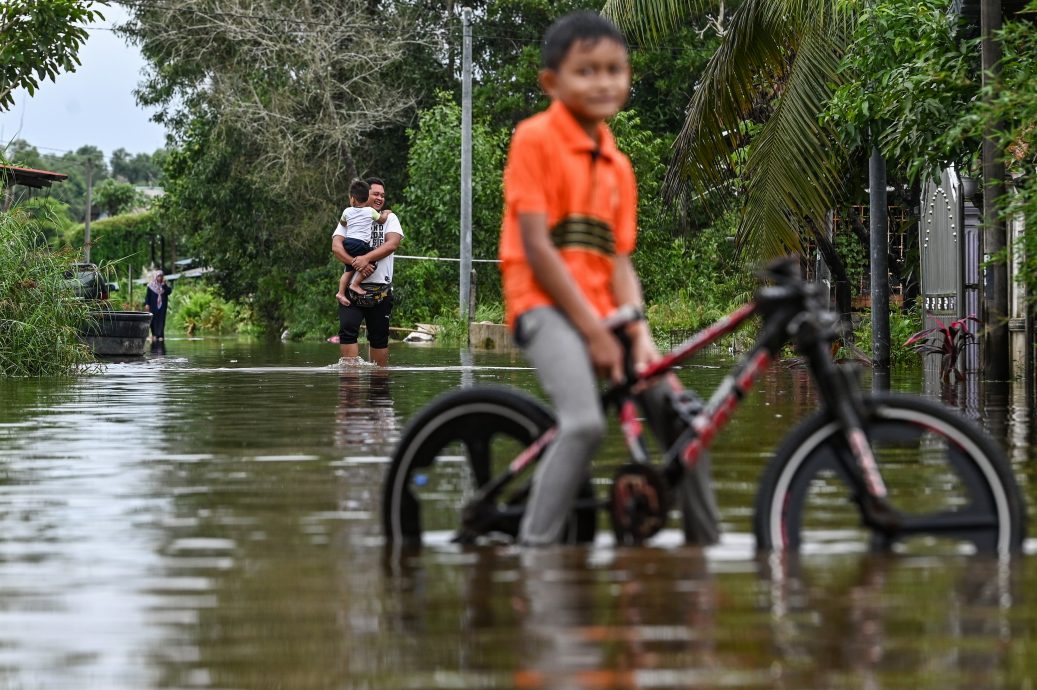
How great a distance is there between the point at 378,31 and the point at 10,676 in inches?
1868

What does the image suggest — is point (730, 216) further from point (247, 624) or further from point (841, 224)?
point (247, 624)

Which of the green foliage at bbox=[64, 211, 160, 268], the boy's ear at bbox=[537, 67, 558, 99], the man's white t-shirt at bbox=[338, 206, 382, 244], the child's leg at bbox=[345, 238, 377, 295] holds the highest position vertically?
the green foliage at bbox=[64, 211, 160, 268]

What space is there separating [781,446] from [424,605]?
3.92 ft

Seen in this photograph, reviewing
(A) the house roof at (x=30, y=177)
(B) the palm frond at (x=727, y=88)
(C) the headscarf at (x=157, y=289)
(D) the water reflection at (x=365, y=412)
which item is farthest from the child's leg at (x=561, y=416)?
(C) the headscarf at (x=157, y=289)

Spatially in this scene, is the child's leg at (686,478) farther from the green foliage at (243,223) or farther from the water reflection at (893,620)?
the green foliage at (243,223)

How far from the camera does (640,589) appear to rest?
17.1ft

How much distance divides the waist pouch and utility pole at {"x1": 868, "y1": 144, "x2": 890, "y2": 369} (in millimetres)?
6283

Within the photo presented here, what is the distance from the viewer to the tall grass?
19750 mm

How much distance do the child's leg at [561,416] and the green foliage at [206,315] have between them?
194 ft

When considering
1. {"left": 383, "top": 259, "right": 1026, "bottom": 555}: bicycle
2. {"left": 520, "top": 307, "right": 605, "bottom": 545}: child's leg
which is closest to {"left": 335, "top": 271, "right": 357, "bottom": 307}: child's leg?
{"left": 383, "top": 259, "right": 1026, "bottom": 555}: bicycle

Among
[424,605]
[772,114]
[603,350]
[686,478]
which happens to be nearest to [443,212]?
[772,114]

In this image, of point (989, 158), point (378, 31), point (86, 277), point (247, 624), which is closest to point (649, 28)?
point (989, 158)

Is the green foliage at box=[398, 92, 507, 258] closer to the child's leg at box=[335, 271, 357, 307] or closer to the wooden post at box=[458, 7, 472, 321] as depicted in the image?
the wooden post at box=[458, 7, 472, 321]

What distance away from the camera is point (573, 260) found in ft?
19.3
